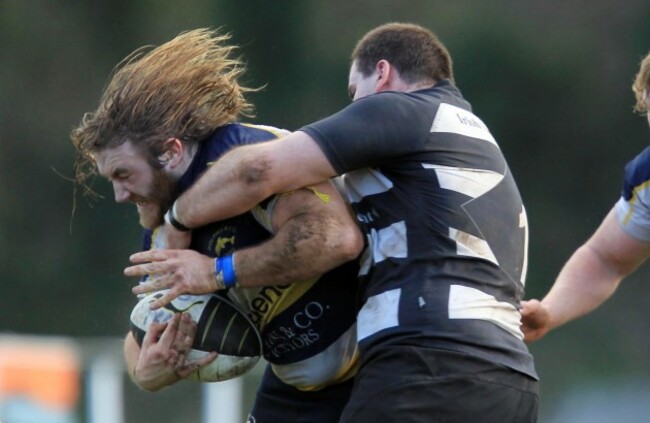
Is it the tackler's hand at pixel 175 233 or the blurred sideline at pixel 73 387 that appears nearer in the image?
the tackler's hand at pixel 175 233

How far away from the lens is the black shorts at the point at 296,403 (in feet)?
12.9

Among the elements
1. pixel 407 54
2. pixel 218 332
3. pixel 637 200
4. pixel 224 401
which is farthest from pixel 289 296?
pixel 224 401

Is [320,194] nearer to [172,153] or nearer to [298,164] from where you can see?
[298,164]

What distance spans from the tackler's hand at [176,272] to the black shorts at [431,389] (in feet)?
1.67

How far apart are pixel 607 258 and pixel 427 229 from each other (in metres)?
1.47

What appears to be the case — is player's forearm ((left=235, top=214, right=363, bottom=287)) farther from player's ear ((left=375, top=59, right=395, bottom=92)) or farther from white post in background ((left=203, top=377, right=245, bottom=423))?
white post in background ((left=203, top=377, right=245, bottom=423))

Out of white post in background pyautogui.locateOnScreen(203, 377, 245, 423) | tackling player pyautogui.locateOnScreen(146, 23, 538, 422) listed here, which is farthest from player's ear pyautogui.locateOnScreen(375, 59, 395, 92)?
white post in background pyautogui.locateOnScreen(203, 377, 245, 423)

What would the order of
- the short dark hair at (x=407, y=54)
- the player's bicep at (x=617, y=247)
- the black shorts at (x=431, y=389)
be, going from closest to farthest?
1. the black shorts at (x=431, y=389)
2. the short dark hair at (x=407, y=54)
3. the player's bicep at (x=617, y=247)

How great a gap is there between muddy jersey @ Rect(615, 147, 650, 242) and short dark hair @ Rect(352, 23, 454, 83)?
0.87m

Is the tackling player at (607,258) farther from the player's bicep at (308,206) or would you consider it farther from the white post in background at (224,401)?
the white post in background at (224,401)

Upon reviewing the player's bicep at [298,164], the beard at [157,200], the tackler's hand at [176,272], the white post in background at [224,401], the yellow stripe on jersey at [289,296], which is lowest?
the white post in background at [224,401]

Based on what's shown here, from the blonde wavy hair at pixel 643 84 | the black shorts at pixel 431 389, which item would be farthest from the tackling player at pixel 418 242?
the blonde wavy hair at pixel 643 84

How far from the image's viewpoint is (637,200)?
14.7 feet

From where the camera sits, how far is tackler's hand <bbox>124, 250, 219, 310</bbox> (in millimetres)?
3527
